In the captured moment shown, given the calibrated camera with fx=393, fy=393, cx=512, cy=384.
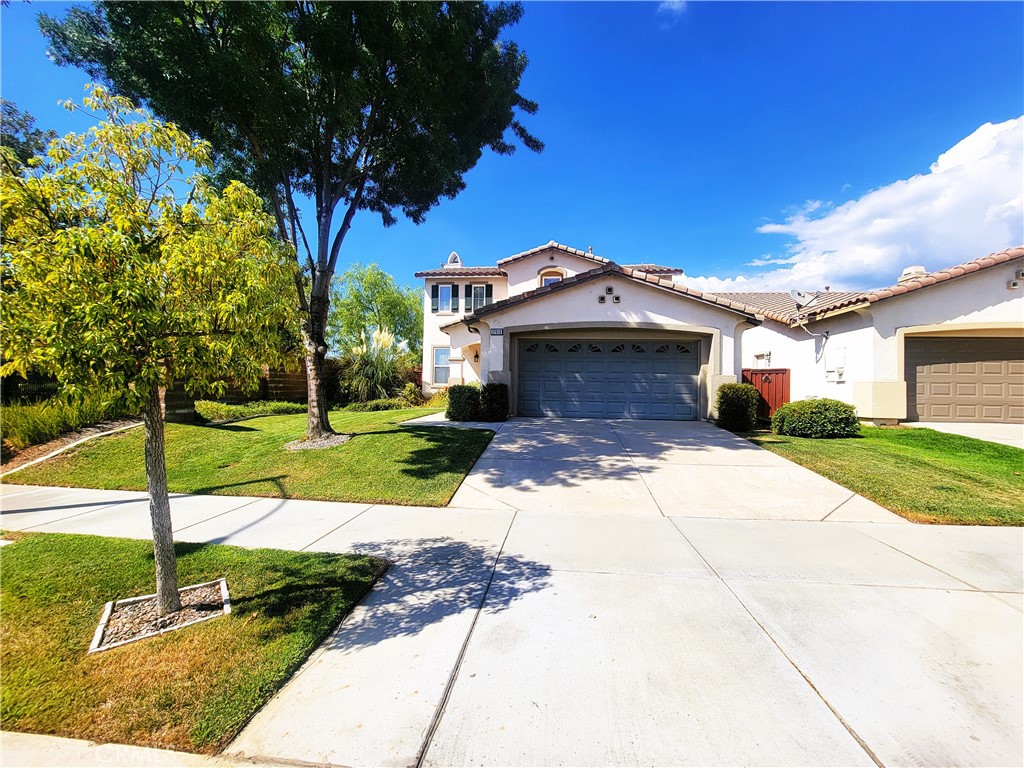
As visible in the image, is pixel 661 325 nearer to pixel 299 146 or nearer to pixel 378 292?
pixel 299 146

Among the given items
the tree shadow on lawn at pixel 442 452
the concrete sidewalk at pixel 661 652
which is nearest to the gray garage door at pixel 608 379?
the tree shadow on lawn at pixel 442 452

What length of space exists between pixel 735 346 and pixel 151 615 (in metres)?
13.3

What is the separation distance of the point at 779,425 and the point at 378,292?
88.5 feet

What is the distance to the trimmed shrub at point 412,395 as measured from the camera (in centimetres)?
1838

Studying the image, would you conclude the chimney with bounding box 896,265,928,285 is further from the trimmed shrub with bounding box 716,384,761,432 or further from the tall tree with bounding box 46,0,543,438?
the tall tree with bounding box 46,0,543,438

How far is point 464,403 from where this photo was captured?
456 inches

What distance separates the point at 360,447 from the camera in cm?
836

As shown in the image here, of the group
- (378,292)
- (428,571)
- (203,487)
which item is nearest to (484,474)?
(428,571)

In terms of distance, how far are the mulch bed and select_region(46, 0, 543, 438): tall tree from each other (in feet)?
13.6

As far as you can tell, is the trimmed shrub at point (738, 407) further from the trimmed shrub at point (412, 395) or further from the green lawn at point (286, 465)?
the trimmed shrub at point (412, 395)

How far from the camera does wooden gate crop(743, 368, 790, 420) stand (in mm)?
13539

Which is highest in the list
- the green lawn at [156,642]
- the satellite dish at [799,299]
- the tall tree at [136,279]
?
the satellite dish at [799,299]

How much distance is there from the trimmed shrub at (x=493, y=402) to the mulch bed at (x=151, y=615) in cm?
855

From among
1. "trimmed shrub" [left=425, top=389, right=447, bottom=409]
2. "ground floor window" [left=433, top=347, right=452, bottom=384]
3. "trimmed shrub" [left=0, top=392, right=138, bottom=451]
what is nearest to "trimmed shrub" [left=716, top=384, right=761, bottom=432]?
"trimmed shrub" [left=425, top=389, right=447, bottom=409]
